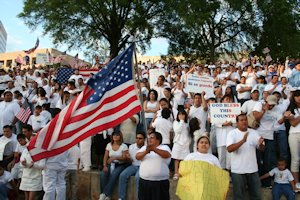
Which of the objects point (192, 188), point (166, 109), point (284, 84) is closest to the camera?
point (192, 188)

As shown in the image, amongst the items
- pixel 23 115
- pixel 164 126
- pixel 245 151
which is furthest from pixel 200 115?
pixel 23 115

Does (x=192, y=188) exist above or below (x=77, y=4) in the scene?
below

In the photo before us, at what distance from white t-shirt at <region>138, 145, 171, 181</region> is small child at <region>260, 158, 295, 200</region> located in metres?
2.18

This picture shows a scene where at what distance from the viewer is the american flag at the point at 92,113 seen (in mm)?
6227

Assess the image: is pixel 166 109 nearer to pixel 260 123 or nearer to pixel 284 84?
pixel 260 123

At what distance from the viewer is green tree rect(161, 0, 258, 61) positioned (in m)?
34.1

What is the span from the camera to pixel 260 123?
8.47m

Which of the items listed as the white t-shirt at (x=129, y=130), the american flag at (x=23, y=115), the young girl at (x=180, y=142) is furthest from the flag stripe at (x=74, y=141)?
the american flag at (x=23, y=115)

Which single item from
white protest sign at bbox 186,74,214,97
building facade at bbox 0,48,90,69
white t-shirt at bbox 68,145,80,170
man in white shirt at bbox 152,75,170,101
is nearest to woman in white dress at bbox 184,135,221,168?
white t-shirt at bbox 68,145,80,170

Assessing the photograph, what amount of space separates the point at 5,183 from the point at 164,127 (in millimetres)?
3497

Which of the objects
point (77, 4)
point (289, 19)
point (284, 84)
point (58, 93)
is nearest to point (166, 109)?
point (284, 84)

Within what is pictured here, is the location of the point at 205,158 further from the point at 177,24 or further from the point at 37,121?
the point at 177,24

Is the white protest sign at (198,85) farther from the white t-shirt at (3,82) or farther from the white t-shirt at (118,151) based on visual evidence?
the white t-shirt at (3,82)

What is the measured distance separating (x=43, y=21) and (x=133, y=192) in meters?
27.3
